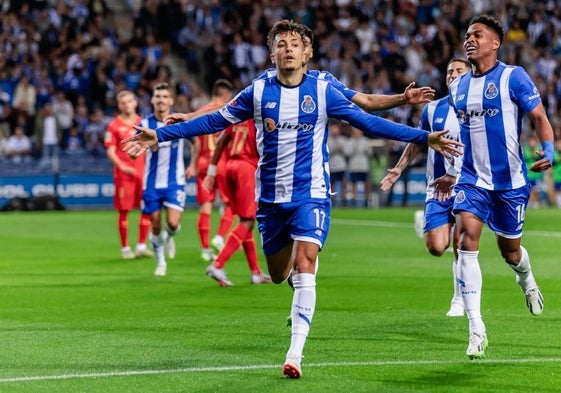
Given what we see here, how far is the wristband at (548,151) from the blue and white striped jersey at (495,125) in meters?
0.32

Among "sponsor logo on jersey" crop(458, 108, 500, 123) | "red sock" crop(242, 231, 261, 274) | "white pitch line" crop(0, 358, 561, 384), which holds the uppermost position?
"sponsor logo on jersey" crop(458, 108, 500, 123)

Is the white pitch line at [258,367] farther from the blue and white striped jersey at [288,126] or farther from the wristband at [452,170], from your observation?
the wristband at [452,170]

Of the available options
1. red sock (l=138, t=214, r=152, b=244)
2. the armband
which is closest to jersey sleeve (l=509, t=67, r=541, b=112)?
the armband

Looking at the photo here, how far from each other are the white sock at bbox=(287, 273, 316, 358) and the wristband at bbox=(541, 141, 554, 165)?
2.10m

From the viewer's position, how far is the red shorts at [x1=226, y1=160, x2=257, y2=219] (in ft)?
47.7

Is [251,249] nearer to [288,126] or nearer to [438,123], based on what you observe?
[438,123]

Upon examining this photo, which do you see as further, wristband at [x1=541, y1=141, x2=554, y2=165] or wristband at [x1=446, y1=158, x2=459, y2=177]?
wristband at [x1=446, y1=158, x2=459, y2=177]

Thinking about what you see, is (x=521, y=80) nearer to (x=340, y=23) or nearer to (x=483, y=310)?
(x=483, y=310)

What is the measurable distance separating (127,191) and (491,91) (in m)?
10.8

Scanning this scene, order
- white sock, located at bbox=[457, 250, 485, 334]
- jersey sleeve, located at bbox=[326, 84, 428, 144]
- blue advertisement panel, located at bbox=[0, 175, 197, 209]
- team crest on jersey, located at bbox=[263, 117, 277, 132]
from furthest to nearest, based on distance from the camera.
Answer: blue advertisement panel, located at bbox=[0, 175, 197, 209]
white sock, located at bbox=[457, 250, 485, 334]
team crest on jersey, located at bbox=[263, 117, 277, 132]
jersey sleeve, located at bbox=[326, 84, 428, 144]

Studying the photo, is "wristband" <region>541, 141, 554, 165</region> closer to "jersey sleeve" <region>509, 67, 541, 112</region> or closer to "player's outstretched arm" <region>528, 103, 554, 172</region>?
"player's outstretched arm" <region>528, 103, 554, 172</region>

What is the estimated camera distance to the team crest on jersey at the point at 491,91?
9508 millimetres

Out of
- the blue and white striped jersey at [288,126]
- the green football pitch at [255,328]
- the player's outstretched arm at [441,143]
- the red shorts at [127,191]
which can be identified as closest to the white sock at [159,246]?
the green football pitch at [255,328]

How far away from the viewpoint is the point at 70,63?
109ft
